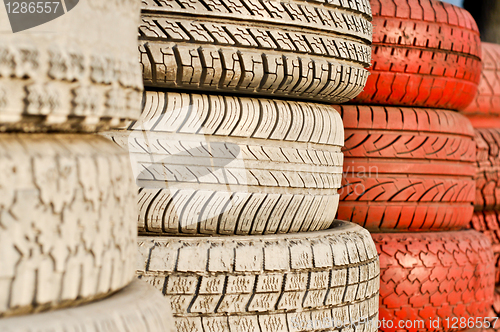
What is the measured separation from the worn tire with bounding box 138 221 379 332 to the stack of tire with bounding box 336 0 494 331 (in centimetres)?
73

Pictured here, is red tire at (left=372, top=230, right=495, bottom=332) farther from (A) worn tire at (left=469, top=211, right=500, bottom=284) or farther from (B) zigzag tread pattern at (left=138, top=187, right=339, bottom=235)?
(B) zigzag tread pattern at (left=138, top=187, right=339, bottom=235)

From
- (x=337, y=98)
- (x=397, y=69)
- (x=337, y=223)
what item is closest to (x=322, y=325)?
(x=337, y=223)

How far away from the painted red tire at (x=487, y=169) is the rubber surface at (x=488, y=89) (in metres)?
0.17

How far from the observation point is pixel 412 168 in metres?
2.16

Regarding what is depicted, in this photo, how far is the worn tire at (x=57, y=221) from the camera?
66 cm

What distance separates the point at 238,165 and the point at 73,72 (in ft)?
2.32

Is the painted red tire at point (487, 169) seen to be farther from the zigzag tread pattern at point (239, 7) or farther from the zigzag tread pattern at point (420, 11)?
the zigzag tread pattern at point (239, 7)

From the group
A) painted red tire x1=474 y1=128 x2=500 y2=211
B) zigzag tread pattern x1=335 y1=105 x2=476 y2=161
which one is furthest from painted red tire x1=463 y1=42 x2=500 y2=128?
zigzag tread pattern x1=335 y1=105 x2=476 y2=161

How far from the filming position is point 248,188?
138 centimetres

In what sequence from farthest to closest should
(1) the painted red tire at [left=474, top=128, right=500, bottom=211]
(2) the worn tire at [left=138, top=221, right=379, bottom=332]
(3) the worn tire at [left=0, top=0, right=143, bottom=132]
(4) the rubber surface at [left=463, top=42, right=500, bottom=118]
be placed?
(4) the rubber surface at [left=463, top=42, right=500, bottom=118] < (1) the painted red tire at [left=474, top=128, right=500, bottom=211] < (2) the worn tire at [left=138, top=221, right=379, bottom=332] < (3) the worn tire at [left=0, top=0, right=143, bottom=132]

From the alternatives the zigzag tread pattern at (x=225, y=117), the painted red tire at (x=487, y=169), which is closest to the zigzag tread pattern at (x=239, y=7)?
the zigzag tread pattern at (x=225, y=117)

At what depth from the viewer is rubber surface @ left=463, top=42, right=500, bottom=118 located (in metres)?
2.91

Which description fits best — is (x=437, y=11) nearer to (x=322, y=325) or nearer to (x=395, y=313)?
(x=395, y=313)

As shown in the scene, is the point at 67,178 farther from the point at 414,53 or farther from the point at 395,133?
the point at 414,53
